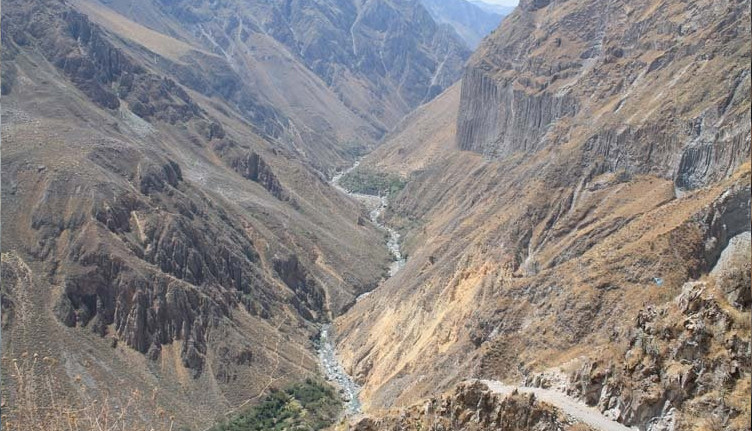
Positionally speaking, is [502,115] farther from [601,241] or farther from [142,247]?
[142,247]

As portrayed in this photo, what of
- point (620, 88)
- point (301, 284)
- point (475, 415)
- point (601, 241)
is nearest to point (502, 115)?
point (620, 88)

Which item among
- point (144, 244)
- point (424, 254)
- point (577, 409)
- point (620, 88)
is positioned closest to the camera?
point (577, 409)

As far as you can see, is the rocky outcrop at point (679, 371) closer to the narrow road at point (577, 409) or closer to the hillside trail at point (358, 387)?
the narrow road at point (577, 409)

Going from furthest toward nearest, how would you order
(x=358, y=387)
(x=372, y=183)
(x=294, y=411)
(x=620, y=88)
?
1. (x=372, y=183)
2. (x=620, y=88)
3. (x=358, y=387)
4. (x=294, y=411)

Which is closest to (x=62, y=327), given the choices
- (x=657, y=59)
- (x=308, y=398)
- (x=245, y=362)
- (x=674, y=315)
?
(x=245, y=362)

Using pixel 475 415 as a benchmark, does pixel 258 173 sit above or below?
above

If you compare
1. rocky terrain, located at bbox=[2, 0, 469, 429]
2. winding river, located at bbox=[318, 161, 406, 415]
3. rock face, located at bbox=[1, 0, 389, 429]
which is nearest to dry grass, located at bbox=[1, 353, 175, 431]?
rocky terrain, located at bbox=[2, 0, 469, 429]

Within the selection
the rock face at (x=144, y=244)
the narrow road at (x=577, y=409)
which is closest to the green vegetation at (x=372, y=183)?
the rock face at (x=144, y=244)
